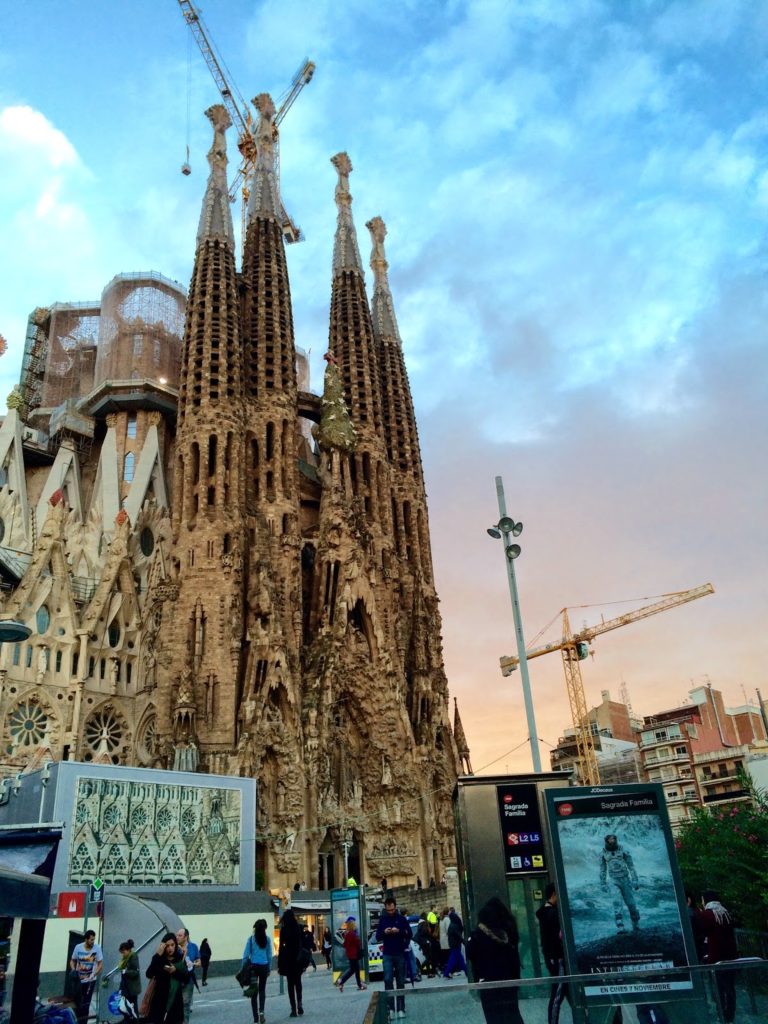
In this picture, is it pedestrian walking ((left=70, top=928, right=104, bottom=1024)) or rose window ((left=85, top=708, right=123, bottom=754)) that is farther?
rose window ((left=85, top=708, right=123, bottom=754))

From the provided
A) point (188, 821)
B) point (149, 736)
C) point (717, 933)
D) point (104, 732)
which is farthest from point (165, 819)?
point (717, 933)

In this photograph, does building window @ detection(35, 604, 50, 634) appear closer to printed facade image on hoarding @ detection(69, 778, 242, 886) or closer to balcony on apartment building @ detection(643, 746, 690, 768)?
printed facade image on hoarding @ detection(69, 778, 242, 886)

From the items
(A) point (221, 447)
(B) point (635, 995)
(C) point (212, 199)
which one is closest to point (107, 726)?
(A) point (221, 447)

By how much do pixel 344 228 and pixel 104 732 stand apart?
38724 millimetres

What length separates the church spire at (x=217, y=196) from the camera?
2016 inches

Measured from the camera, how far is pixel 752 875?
61.3 ft

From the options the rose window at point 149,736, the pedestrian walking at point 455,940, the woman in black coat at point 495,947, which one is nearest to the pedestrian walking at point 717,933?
the woman in black coat at point 495,947

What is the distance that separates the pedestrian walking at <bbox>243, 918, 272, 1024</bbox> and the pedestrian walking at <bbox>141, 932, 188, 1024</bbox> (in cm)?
265

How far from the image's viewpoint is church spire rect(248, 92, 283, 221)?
55.6 meters

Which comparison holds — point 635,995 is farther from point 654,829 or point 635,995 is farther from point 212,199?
point 212,199

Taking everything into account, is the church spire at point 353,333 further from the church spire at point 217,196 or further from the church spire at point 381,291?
the church spire at point 217,196

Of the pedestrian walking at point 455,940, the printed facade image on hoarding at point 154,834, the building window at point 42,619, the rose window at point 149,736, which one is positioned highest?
the building window at point 42,619

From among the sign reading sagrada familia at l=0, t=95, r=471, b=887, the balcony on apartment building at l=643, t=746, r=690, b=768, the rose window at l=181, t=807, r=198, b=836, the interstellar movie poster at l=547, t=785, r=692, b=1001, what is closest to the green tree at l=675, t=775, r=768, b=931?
the interstellar movie poster at l=547, t=785, r=692, b=1001

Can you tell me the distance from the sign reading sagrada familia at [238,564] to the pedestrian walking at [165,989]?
28720 millimetres
